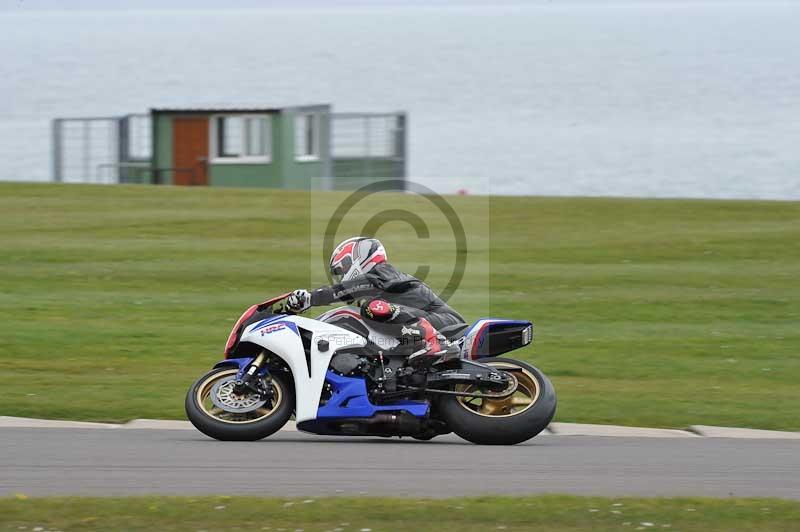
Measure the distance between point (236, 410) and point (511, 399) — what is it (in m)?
2.07

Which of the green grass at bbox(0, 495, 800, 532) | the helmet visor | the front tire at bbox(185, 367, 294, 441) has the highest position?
the helmet visor

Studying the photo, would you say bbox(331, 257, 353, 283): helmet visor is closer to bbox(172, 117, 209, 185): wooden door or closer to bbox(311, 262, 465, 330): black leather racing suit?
bbox(311, 262, 465, 330): black leather racing suit

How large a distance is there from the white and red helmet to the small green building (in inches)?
1000

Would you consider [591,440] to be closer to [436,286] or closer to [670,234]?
[436,286]

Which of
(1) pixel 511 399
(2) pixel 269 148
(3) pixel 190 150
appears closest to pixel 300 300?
(1) pixel 511 399

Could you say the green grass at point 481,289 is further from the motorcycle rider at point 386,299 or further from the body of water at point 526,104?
the body of water at point 526,104

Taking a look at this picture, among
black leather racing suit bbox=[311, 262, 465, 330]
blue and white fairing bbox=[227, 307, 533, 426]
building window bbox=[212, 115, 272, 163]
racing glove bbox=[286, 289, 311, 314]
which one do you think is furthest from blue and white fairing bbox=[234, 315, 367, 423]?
building window bbox=[212, 115, 272, 163]

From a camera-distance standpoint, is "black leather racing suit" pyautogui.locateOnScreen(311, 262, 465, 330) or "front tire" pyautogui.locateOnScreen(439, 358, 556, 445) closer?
"front tire" pyautogui.locateOnScreen(439, 358, 556, 445)

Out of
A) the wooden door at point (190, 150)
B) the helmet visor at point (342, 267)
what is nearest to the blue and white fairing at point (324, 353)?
the helmet visor at point (342, 267)

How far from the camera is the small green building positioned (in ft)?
119

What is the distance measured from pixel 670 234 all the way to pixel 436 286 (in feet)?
20.1

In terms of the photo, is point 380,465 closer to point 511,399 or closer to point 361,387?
point 361,387

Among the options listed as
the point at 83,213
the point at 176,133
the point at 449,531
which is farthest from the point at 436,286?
the point at 176,133

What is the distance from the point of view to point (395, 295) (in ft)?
35.5
